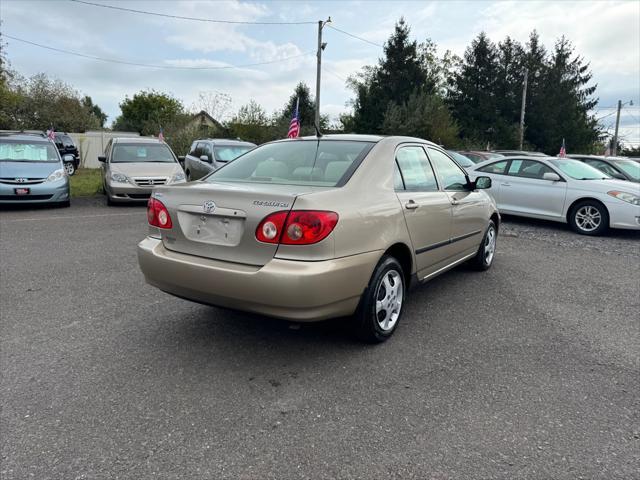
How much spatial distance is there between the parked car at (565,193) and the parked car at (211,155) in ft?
21.6

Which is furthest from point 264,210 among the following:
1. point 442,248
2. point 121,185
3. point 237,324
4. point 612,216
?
point 121,185

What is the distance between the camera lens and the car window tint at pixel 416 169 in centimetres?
398

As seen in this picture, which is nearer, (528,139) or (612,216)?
(612,216)

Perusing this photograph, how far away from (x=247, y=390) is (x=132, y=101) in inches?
2779

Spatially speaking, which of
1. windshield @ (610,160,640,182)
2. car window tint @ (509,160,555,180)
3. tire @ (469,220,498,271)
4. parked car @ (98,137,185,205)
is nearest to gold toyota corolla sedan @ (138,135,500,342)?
tire @ (469,220,498,271)

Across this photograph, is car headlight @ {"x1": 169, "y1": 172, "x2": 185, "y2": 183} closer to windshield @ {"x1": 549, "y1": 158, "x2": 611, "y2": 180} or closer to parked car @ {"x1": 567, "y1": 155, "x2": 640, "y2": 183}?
windshield @ {"x1": 549, "y1": 158, "x2": 611, "y2": 180}

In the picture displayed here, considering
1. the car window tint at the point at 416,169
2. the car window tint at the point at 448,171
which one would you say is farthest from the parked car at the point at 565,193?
the car window tint at the point at 416,169

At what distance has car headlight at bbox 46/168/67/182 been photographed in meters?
10.3

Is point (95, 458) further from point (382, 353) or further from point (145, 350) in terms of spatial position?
point (382, 353)

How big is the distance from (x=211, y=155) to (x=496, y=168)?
731 cm

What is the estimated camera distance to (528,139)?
4409cm

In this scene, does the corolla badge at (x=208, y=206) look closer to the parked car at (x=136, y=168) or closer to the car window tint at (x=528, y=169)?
the parked car at (x=136, y=168)

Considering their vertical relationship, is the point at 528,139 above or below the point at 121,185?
above

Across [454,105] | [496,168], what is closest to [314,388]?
[496,168]
